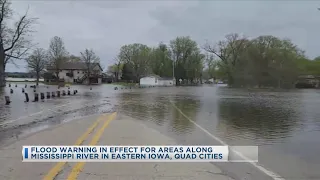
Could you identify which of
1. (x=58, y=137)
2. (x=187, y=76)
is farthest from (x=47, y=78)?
(x=58, y=137)

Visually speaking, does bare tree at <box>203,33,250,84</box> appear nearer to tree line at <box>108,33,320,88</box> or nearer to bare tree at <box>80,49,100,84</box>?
tree line at <box>108,33,320,88</box>

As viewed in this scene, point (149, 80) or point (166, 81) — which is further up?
point (149, 80)

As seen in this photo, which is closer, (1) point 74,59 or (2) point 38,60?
(2) point 38,60

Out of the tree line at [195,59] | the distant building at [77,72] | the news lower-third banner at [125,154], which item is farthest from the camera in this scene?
the distant building at [77,72]

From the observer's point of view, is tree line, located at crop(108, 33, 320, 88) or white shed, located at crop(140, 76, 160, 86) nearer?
tree line, located at crop(108, 33, 320, 88)

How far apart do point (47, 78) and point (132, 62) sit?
28325 millimetres

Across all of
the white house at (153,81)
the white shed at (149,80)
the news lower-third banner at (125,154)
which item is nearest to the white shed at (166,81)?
the white house at (153,81)

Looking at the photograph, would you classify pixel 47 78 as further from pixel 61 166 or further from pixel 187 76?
pixel 61 166

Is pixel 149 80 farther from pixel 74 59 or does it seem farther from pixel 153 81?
pixel 74 59

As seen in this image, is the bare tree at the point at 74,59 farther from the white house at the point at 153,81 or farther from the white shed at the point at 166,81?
the white shed at the point at 166,81

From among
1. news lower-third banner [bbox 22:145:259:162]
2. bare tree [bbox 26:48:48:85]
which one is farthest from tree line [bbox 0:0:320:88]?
news lower-third banner [bbox 22:145:259:162]

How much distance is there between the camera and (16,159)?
7.34m

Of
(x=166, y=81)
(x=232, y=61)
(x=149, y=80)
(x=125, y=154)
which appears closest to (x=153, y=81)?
(x=149, y=80)

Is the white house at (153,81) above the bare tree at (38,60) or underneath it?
underneath
